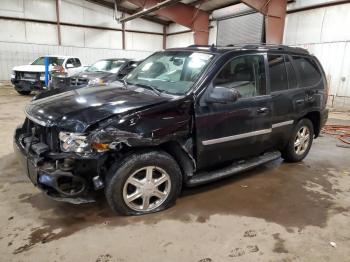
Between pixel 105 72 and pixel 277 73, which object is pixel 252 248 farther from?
pixel 105 72

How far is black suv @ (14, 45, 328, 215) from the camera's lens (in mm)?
2424

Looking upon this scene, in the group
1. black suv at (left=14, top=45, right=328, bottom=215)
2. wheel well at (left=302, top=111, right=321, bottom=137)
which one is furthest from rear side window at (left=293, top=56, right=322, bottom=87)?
wheel well at (left=302, top=111, right=321, bottom=137)

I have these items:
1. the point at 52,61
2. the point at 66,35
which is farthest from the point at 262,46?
the point at 66,35

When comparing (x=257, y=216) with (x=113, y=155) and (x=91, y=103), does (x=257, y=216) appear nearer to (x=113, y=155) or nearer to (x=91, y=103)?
(x=113, y=155)

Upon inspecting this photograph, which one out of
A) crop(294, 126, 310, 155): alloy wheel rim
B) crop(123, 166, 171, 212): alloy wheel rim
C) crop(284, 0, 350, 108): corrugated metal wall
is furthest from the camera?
crop(284, 0, 350, 108): corrugated metal wall

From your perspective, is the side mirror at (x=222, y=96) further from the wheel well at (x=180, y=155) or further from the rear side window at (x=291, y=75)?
the rear side window at (x=291, y=75)

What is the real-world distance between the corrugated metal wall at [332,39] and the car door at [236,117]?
7.97 metres

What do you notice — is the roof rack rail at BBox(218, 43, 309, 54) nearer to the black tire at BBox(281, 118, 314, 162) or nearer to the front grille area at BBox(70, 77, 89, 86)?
the black tire at BBox(281, 118, 314, 162)

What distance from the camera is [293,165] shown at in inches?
168

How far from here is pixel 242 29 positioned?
507 inches

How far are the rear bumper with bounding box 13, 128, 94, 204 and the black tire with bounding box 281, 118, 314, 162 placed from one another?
2897mm

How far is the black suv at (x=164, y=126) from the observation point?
2.42 meters

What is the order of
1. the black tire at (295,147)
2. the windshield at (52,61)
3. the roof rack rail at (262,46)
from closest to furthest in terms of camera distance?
the roof rack rail at (262,46) → the black tire at (295,147) → the windshield at (52,61)

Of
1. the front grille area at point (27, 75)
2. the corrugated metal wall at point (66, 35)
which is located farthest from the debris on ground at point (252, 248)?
the corrugated metal wall at point (66, 35)
